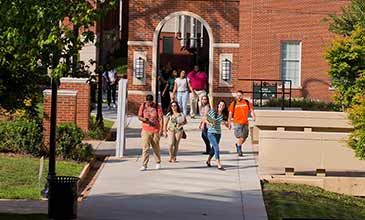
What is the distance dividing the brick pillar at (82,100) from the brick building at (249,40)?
24.8ft

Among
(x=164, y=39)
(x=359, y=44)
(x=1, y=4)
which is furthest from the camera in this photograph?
(x=164, y=39)

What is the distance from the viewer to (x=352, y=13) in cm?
2953

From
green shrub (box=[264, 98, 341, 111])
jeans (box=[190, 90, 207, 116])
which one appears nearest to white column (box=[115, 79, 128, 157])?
jeans (box=[190, 90, 207, 116])

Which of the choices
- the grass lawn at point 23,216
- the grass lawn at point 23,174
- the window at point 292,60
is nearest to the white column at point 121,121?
the grass lawn at point 23,174

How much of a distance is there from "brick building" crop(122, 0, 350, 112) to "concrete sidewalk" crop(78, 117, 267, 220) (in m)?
9.55

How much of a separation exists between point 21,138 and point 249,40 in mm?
14265

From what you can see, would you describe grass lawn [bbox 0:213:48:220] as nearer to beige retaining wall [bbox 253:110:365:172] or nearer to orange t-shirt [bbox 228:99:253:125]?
beige retaining wall [bbox 253:110:365:172]

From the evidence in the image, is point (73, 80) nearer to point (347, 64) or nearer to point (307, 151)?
point (347, 64)

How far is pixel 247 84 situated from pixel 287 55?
1804mm

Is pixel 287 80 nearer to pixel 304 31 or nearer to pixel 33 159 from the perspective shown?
pixel 304 31

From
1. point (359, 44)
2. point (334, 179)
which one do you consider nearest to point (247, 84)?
point (359, 44)

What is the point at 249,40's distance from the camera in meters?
33.6

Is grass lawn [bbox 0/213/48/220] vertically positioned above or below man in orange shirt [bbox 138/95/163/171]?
below

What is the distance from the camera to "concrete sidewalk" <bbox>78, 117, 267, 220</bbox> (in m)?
15.7
